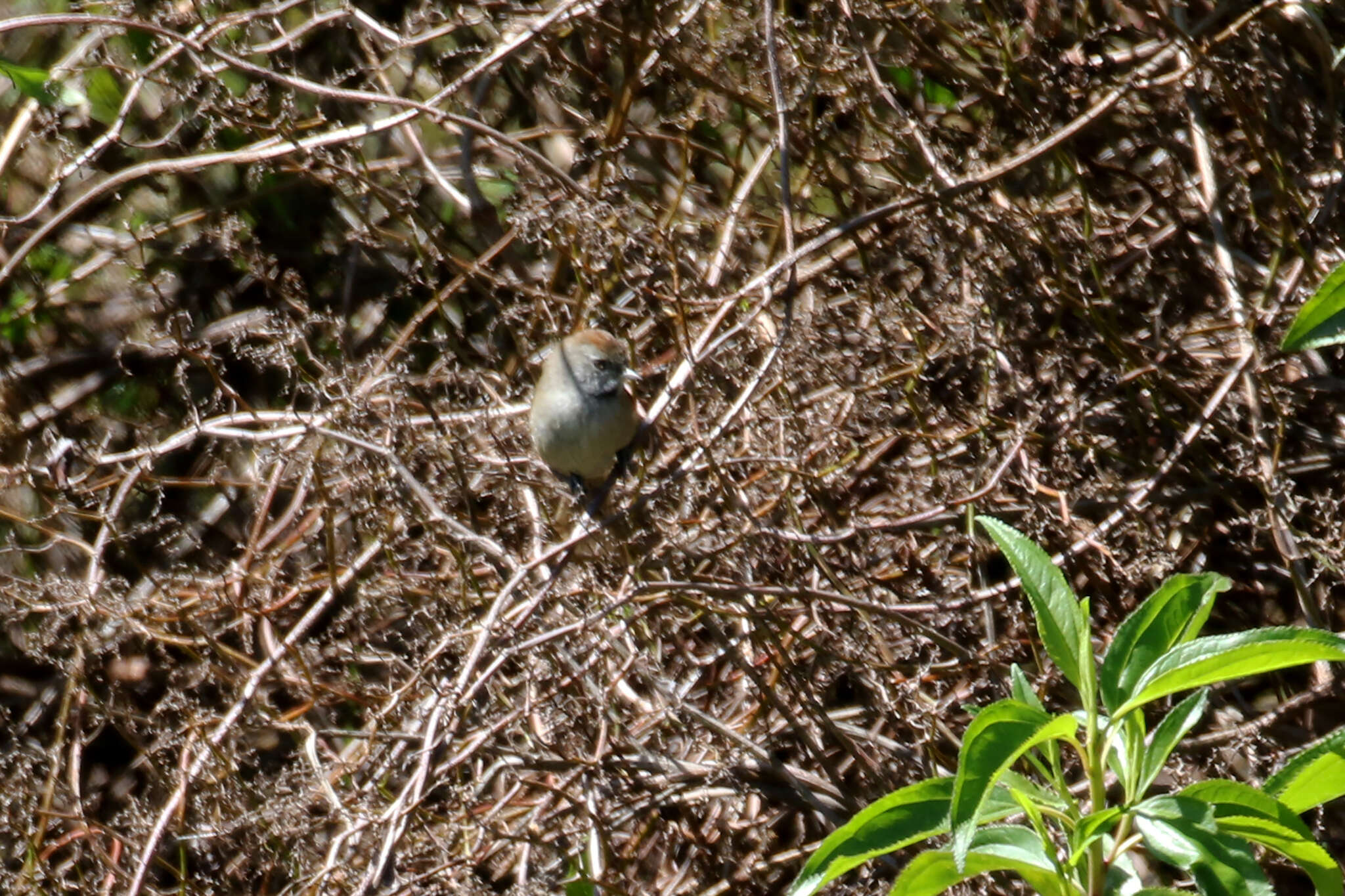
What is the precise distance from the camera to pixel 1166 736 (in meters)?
2.10

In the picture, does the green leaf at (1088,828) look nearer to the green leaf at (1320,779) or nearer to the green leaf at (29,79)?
the green leaf at (1320,779)

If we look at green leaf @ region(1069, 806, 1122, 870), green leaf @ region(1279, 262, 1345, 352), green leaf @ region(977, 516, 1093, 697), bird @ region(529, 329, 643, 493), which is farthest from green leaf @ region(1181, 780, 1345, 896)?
bird @ region(529, 329, 643, 493)

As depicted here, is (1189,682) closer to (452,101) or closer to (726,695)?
(726,695)

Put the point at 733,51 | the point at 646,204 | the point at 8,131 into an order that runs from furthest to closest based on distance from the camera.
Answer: the point at 8,131, the point at 646,204, the point at 733,51

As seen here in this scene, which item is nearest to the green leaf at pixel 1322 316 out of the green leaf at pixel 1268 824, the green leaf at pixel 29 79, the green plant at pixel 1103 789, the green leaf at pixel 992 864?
the green plant at pixel 1103 789

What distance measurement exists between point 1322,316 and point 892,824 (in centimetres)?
110

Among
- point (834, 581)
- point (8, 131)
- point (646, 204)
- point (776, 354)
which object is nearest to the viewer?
point (776, 354)

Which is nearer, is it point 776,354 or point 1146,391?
point 776,354

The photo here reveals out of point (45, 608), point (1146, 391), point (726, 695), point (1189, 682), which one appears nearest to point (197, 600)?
point (45, 608)

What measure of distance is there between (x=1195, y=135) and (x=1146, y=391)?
0.75m

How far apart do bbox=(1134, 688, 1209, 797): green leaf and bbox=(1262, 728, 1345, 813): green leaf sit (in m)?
0.16

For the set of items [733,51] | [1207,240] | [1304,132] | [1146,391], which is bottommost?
[1146,391]

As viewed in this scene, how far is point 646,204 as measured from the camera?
4270mm

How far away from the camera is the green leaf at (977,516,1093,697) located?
6.89ft
